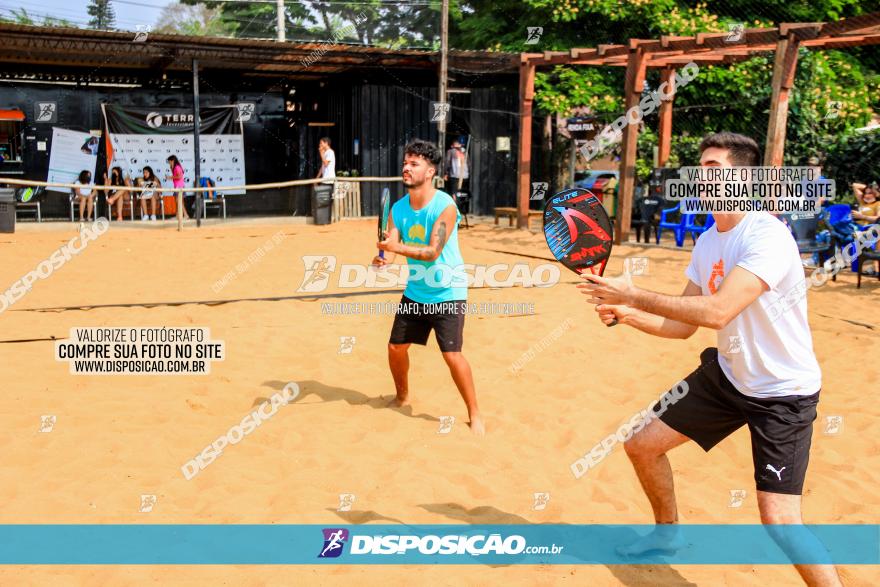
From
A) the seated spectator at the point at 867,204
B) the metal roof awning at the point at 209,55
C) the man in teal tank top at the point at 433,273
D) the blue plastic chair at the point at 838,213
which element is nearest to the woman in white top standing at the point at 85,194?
the metal roof awning at the point at 209,55

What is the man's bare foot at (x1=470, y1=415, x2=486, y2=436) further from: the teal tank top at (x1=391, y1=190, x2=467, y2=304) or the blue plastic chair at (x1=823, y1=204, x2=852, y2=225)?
the blue plastic chair at (x1=823, y1=204, x2=852, y2=225)

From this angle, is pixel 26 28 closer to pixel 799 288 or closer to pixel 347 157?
pixel 347 157

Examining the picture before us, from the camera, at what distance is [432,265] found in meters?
5.41

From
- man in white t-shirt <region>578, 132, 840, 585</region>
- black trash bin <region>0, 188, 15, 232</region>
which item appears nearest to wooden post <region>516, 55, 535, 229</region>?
black trash bin <region>0, 188, 15, 232</region>

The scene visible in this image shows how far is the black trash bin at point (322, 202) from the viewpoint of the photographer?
17578mm

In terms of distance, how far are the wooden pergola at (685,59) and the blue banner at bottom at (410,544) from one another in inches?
338

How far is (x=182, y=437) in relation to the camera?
202 inches

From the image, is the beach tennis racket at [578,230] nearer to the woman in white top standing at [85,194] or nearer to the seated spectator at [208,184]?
the woman in white top standing at [85,194]

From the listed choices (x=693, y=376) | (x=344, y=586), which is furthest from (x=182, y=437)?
Result: (x=693, y=376)

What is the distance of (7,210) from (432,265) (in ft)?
42.1

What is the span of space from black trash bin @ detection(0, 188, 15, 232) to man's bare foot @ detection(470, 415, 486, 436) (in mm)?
13004

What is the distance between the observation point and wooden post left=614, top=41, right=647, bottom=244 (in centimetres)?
1374

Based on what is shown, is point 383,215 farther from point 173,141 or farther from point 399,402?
point 173,141

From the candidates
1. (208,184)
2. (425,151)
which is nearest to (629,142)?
(425,151)
